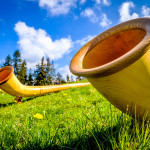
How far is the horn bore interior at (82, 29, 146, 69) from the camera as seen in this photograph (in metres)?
1.78

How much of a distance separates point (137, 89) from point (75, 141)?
683 mm

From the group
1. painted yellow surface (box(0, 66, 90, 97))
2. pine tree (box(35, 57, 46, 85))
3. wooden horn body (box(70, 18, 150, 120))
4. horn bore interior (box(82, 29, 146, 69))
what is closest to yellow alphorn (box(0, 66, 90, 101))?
painted yellow surface (box(0, 66, 90, 97))

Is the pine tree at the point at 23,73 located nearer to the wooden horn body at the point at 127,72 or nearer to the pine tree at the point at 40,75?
the pine tree at the point at 40,75

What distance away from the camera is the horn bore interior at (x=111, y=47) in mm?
1781

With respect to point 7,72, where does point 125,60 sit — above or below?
below

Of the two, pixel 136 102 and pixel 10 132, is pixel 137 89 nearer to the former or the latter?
pixel 136 102

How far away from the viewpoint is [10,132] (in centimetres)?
155

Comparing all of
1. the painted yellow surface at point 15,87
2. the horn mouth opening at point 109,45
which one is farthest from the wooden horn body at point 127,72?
the painted yellow surface at point 15,87

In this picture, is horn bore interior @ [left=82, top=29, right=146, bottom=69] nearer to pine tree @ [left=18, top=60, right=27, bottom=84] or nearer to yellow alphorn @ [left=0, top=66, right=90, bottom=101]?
yellow alphorn @ [left=0, top=66, right=90, bottom=101]

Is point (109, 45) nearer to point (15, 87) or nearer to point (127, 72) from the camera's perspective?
point (127, 72)

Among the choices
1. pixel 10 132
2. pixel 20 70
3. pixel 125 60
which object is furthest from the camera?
pixel 20 70

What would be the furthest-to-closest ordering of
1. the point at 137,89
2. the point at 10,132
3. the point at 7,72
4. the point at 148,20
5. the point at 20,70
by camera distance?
the point at 20,70 → the point at 7,72 → the point at 10,132 → the point at 148,20 → the point at 137,89

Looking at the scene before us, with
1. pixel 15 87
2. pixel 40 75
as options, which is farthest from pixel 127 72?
pixel 40 75

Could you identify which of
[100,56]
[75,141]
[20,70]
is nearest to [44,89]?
[100,56]
